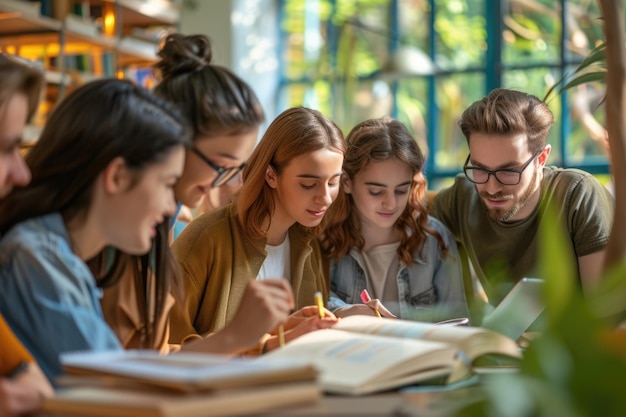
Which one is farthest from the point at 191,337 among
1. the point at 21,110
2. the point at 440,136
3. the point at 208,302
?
the point at 440,136

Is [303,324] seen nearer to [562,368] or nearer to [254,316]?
[254,316]

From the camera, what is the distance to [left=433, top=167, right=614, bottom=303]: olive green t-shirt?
2408 mm

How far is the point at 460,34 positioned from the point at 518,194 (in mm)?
4490

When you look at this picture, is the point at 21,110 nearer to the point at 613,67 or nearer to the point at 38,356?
the point at 38,356

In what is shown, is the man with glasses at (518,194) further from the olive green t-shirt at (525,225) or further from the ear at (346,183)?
the ear at (346,183)

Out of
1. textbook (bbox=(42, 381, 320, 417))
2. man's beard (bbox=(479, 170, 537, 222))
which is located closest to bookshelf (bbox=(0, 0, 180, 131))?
man's beard (bbox=(479, 170, 537, 222))

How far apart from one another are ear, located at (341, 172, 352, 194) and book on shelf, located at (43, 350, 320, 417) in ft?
4.98

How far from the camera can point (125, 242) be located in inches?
55.4

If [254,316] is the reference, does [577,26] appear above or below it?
above

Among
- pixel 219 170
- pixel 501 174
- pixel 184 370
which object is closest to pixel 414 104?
pixel 501 174

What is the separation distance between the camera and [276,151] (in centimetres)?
235

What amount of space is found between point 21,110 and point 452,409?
2.68 ft

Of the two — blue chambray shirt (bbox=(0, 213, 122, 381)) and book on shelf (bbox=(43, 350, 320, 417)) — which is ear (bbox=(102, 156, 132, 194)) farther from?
book on shelf (bbox=(43, 350, 320, 417))

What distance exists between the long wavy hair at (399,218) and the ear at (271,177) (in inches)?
9.0
